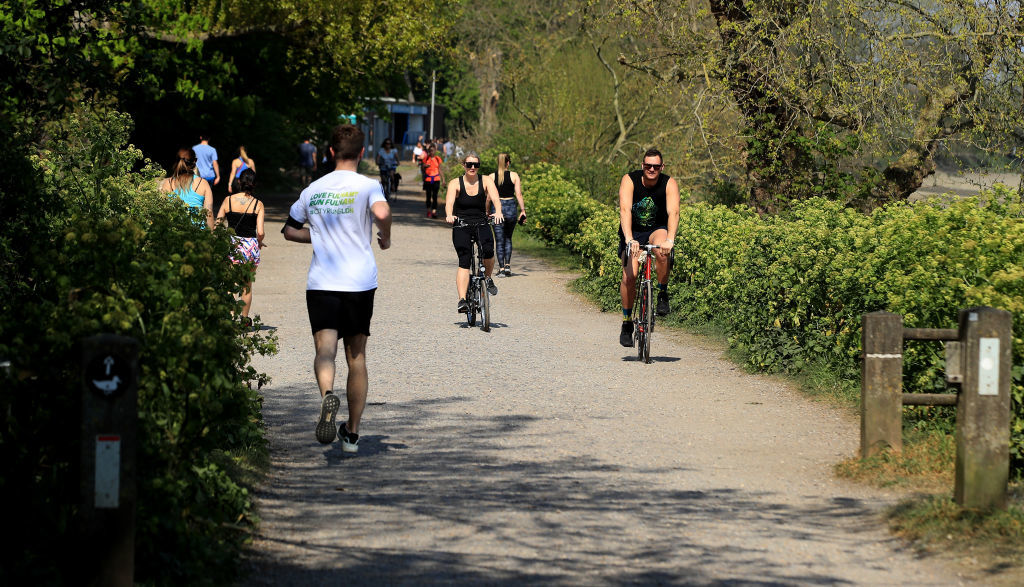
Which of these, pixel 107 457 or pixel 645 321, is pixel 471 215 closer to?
pixel 645 321

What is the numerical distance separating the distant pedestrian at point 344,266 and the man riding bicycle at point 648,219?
160 inches

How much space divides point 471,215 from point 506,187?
617cm

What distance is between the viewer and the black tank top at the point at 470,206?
14.3 metres

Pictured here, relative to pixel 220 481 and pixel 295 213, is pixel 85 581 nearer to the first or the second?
pixel 220 481

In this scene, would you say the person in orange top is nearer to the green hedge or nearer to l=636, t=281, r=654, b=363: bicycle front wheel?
the green hedge

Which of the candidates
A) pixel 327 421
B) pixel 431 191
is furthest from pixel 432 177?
pixel 327 421

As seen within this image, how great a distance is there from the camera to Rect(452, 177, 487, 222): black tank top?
14297mm

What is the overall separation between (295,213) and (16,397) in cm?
294

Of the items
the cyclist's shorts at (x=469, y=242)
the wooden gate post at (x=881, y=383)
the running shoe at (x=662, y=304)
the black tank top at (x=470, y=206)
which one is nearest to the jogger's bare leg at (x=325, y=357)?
the wooden gate post at (x=881, y=383)

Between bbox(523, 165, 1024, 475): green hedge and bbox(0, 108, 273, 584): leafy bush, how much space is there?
393cm

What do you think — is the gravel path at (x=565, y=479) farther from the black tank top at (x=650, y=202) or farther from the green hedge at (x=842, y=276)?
the black tank top at (x=650, y=202)

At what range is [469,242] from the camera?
13961mm

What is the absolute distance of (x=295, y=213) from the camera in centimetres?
766

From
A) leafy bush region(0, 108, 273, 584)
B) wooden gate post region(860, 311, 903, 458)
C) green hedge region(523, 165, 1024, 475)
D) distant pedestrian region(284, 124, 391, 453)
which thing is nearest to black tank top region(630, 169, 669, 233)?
green hedge region(523, 165, 1024, 475)
